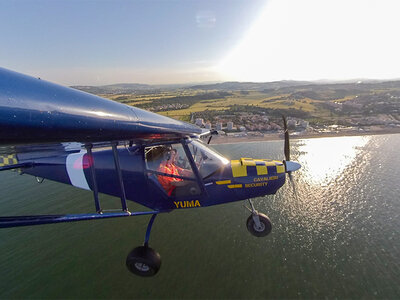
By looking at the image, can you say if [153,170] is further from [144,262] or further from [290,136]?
[290,136]

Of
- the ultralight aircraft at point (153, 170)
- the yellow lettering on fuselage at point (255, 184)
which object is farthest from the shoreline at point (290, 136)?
the ultralight aircraft at point (153, 170)

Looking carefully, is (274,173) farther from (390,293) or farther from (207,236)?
(390,293)

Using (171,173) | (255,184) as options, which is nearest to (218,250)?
(255,184)

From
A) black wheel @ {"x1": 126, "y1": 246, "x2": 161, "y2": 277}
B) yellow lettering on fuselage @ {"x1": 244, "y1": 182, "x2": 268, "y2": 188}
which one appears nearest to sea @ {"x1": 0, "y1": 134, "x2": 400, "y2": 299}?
yellow lettering on fuselage @ {"x1": 244, "y1": 182, "x2": 268, "y2": 188}

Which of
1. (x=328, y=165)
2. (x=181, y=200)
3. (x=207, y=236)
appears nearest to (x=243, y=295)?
(x=207, y=236)

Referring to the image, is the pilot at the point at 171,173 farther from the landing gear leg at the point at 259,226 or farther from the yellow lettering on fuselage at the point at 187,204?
the landing gear leg at the point at 259,226

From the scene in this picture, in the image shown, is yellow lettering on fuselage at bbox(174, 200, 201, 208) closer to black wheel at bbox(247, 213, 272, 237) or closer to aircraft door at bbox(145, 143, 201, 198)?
aircraft door at bbox(145, 143, 201, 198)
